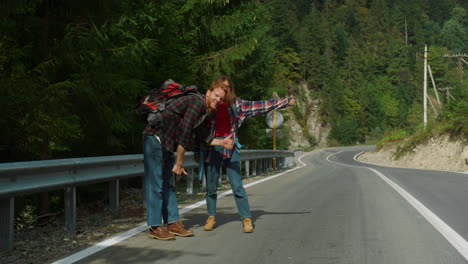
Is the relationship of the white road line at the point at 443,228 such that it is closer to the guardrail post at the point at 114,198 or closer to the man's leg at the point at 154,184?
the man's leg at the point at 154,184

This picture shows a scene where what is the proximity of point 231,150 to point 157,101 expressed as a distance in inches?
44.6

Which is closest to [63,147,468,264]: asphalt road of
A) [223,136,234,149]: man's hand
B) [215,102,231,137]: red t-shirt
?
[223,136,234,149]: man's hand

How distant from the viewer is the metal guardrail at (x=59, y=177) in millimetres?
4719

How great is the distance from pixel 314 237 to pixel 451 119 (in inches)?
1198

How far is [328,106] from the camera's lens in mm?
91188

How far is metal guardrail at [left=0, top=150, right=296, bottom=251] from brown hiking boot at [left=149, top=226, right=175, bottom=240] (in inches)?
41.8

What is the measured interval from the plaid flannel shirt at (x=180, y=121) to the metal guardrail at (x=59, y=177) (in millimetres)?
1121

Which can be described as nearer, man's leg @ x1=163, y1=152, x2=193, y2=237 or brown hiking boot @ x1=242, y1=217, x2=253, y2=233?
man's leg @ x1=163, y1=152, x2=193, y2=237

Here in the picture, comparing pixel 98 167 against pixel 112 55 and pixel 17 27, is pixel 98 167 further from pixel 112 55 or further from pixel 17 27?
pixel 17 27

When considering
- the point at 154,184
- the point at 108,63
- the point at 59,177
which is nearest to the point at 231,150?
the point at 154,184

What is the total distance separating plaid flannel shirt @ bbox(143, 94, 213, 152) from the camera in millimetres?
5324

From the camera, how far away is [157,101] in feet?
17.7

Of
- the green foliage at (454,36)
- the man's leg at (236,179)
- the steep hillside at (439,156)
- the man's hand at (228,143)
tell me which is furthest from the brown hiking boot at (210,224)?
the green foliage at (454,36)

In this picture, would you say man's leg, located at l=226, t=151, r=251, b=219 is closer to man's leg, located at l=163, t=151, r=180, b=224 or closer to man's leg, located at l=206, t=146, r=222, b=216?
man's leg, located at l=206, t=146, r=222, b=216
